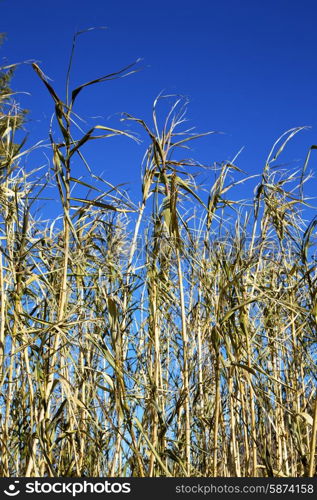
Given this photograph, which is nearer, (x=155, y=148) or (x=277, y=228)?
(x=155, y=148)

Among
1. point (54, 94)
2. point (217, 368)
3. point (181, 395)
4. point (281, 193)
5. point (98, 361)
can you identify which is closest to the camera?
point (54, 94)

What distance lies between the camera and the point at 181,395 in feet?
6.18

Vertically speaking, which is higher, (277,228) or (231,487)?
(277,228)

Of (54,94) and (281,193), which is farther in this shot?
(281,193)

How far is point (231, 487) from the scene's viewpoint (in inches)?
71.0

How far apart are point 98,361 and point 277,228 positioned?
893mm

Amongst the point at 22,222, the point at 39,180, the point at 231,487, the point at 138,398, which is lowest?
the point at 231,487

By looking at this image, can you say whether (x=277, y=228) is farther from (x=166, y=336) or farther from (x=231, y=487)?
(x=231, y=487)

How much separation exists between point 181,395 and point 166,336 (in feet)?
1.78

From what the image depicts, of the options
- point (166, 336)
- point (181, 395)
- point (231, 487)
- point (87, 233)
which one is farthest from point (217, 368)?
point (87, 233)

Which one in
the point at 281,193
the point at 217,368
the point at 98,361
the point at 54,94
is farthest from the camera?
the point at 98,361

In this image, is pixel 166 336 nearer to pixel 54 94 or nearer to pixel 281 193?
pixel 281 193

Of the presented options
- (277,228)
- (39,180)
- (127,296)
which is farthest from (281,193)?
(39,180)

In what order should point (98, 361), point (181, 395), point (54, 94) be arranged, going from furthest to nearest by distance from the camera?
point (98, 361)
point (181, 395)
point (54, 94)
